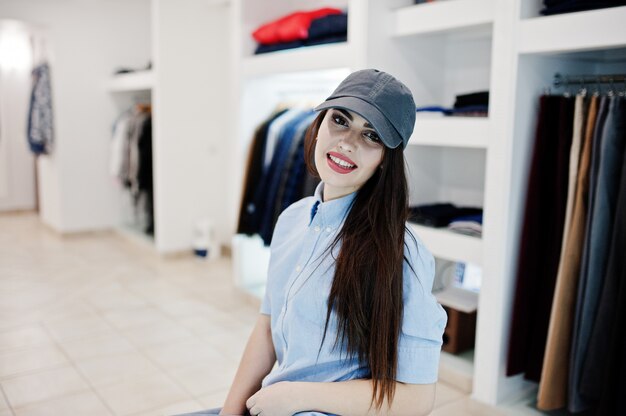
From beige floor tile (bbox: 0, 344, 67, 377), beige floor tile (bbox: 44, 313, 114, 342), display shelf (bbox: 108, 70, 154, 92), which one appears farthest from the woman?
display shelf (bbox: 108, 70, 154, 92)

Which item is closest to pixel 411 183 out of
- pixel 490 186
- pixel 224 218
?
pixel 490 186

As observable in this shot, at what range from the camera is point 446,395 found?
2.79 metres

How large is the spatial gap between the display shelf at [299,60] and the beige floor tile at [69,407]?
206 cm

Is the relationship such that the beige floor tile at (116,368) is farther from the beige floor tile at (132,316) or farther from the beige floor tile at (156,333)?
the beige floor tile at (132,316)

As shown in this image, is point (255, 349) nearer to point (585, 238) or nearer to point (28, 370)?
point (585, 238)

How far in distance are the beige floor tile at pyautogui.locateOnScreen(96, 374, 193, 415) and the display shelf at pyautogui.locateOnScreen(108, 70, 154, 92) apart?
3141 mm

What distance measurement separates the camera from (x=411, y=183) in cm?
312

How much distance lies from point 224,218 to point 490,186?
355 centimetres

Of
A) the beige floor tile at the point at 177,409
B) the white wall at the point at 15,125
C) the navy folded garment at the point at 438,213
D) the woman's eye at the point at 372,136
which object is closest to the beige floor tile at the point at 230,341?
the beige floor tile at the point at 177,409

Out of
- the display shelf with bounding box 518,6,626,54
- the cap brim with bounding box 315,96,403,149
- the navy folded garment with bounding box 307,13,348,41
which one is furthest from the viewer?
the navy folded garment with bounding box 307,13,348,41

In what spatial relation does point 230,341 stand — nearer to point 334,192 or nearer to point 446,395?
point 446,395

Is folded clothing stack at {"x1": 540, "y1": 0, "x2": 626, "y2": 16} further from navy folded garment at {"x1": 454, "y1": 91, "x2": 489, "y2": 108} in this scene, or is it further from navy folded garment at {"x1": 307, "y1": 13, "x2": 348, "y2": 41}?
navy folded garment at {"x1": 307, "y1": 13, "x2": 348, "y2": 41}

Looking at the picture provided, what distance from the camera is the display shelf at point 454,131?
2.57m

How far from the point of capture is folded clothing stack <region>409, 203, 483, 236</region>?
2.79 m
